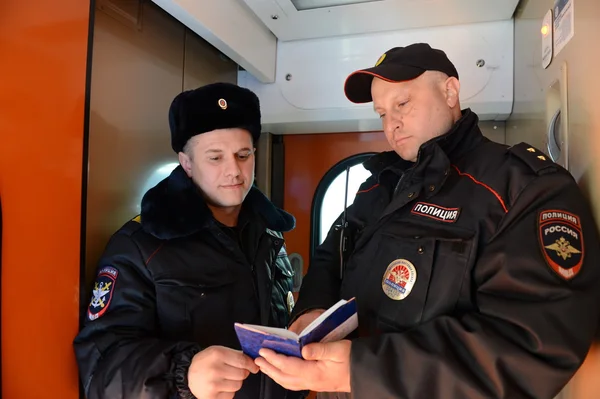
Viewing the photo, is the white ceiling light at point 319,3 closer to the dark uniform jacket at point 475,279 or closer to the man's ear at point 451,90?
the man's ear at point 451,90

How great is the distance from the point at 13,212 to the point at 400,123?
1008mm

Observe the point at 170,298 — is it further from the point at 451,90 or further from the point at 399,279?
the point at 451,90

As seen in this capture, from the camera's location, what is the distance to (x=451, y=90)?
1.22 meters

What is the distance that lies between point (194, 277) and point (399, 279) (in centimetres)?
63

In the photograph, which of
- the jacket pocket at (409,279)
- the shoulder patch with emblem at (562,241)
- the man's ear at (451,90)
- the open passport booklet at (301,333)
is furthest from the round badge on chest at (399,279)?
the man's ear at (451,90)

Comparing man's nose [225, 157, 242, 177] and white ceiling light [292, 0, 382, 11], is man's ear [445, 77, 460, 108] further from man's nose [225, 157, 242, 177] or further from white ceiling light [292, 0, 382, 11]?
white ceiling light [292, 0, 382, 11]

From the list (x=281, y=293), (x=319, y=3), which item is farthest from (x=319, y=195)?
(x=319, y=3)

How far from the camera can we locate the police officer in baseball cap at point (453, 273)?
2.66 ft

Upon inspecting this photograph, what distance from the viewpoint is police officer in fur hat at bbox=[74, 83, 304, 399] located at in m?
1.14

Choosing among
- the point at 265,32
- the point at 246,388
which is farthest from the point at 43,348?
the point at 265,32

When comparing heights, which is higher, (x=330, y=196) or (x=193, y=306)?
(x=330, y=196)

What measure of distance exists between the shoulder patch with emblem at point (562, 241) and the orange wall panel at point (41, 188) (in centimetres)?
118

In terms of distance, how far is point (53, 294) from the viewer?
1197mm

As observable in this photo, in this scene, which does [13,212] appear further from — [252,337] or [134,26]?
[134,26]
